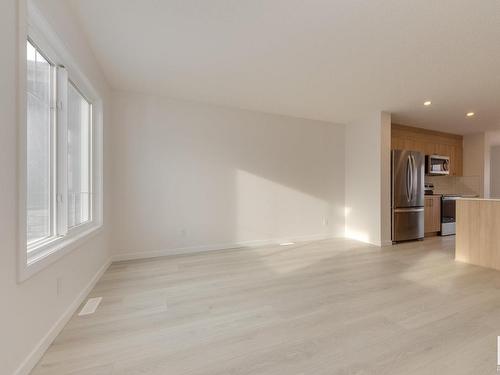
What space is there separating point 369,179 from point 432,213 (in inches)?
79.5

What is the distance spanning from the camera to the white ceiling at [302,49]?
6.06ft

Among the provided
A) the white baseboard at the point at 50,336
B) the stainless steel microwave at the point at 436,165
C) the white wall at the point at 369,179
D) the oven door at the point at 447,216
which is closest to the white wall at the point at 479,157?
the stainless steel microwave at the point at 436,165

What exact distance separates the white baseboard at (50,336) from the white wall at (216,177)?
4.35 ft

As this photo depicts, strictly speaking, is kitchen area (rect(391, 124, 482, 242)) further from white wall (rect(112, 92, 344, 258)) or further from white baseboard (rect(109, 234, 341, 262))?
white baseboard (rect(109, 234, 341, 262))

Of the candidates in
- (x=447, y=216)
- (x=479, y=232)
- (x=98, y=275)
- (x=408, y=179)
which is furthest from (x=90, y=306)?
(x=447, y=216)

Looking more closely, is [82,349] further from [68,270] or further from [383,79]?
[383,79]

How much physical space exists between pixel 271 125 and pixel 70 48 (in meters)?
3.16

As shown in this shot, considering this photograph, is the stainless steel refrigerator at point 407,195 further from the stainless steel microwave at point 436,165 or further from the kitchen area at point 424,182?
the stainless steel microwave at point 436,165

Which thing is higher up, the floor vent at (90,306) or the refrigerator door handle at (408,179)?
the refrigerator door handle at (408,179)

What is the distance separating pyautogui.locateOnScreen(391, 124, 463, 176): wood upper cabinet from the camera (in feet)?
16.6

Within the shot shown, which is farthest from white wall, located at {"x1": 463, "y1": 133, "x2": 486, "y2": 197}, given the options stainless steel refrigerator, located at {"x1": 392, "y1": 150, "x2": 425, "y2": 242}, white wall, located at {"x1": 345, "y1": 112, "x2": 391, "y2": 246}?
white wall, located at {"x1": 345, "y1": 112, "x2": 391, "y2": 246}

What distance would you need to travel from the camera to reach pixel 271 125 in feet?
14.6

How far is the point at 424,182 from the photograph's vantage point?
532cm

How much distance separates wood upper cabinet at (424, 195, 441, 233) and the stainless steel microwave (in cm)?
62
